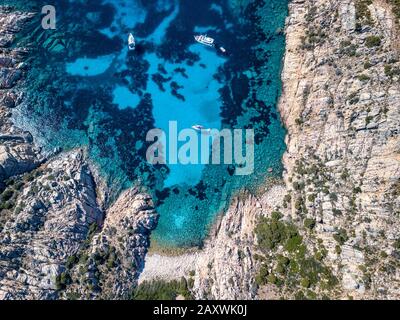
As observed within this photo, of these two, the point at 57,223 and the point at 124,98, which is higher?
the point at 124,98

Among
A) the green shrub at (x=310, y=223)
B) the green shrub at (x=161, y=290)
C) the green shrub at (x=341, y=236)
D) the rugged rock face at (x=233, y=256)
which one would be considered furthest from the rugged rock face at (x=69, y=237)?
the green shrub at (x=341, y=236)

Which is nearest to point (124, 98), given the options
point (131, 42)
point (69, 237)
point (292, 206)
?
point (131, 42)

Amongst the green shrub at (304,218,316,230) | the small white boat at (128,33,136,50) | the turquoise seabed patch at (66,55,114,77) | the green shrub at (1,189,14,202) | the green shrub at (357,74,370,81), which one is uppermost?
the small white boat at (128,33,136,50)

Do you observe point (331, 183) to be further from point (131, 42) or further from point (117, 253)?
point (131, 42)

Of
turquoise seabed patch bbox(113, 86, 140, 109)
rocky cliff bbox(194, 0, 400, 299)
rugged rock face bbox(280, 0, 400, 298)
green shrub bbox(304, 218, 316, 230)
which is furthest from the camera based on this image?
turquoise seabed patch bbox(113, 86, 140, 109)

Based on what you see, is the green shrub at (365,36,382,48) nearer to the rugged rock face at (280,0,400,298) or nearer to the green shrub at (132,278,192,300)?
the rugged rock face at (280,0,400,298)

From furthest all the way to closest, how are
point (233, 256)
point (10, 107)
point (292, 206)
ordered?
1. point (10, 107)
2. point (292, 206)
3. point (233, 256)

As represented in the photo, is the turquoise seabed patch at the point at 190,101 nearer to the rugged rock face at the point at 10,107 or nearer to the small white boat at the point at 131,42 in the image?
the small white boat at the point at 131,42

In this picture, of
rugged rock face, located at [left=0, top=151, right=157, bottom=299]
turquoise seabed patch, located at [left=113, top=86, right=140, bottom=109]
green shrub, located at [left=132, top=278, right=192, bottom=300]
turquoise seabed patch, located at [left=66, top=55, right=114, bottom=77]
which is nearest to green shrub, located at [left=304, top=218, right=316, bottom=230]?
green shrub, located at [left=132, top=278, right=192, bottom=300]
